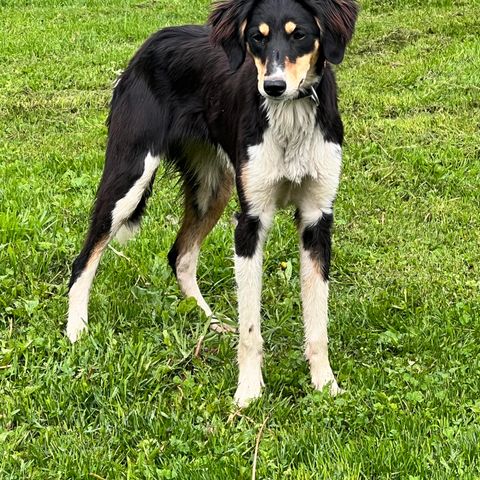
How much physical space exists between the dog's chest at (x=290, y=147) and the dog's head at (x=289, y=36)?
0.13m

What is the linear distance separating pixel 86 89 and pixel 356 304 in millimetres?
5640

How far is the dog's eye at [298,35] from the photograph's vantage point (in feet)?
10.9

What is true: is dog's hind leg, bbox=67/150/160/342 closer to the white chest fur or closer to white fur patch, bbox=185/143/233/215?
white fur patch, bbox=185/143/233/215

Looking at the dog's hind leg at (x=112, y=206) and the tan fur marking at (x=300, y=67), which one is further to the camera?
the dog's hind leg at (x=112, y=206)

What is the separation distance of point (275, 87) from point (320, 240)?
86cm

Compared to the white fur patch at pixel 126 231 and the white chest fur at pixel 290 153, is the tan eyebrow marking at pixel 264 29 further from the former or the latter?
the white fur patch at pixel 126 231

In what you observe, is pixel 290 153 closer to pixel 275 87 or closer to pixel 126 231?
pixel 275 87

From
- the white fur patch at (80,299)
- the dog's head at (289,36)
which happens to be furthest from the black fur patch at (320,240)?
the white fur patch at (80,299)

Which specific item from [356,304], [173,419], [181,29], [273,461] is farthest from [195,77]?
[273,461]

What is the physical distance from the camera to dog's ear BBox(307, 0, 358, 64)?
11.0ft

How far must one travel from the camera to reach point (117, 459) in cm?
319

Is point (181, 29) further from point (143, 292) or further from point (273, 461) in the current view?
point (273, 461)

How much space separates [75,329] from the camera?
13.5 ft

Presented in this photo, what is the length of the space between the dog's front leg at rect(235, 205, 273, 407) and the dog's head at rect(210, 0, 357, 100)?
67 centimetres
